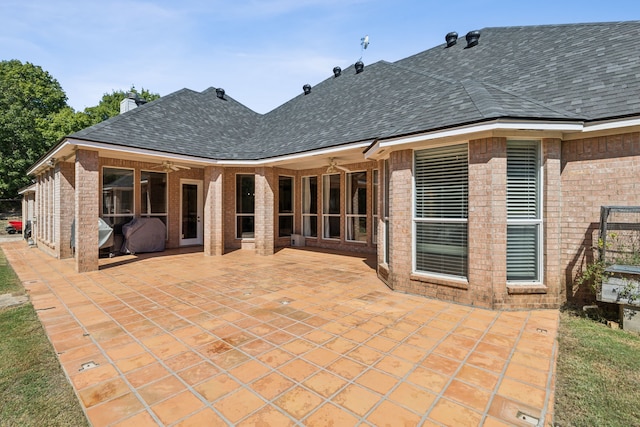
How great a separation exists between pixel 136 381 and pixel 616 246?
7.12 meters

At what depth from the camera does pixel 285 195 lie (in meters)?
12.6

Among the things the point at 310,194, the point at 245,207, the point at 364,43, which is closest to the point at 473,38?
the point at 364,43

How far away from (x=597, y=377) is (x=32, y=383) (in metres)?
5.61

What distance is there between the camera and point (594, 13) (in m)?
8.48

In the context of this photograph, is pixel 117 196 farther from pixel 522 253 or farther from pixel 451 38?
pixel 451 38

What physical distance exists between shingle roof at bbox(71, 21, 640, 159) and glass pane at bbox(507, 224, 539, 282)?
6.25 ft

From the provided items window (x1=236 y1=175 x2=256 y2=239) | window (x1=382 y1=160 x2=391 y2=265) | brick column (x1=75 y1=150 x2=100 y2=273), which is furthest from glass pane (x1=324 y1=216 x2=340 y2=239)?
brick column (x1=75 y1=150 x2=100 y2=273)

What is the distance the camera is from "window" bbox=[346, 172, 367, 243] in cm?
1075

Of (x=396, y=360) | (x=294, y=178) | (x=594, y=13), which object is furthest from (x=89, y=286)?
(x=594, y=13)

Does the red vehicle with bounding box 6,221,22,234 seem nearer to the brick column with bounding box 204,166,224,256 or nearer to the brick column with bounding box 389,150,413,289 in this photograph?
the brick column with bounding box 204,166,224,256

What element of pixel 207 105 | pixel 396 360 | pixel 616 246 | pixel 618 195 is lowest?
pixel 396 360

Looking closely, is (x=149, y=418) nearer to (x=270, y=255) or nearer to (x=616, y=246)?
(x=616, y=246)

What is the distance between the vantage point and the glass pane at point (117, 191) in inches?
398

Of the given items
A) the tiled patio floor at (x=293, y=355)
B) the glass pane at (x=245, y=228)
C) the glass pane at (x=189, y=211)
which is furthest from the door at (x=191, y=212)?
the tiled patio floor at (x=293, y=355)
